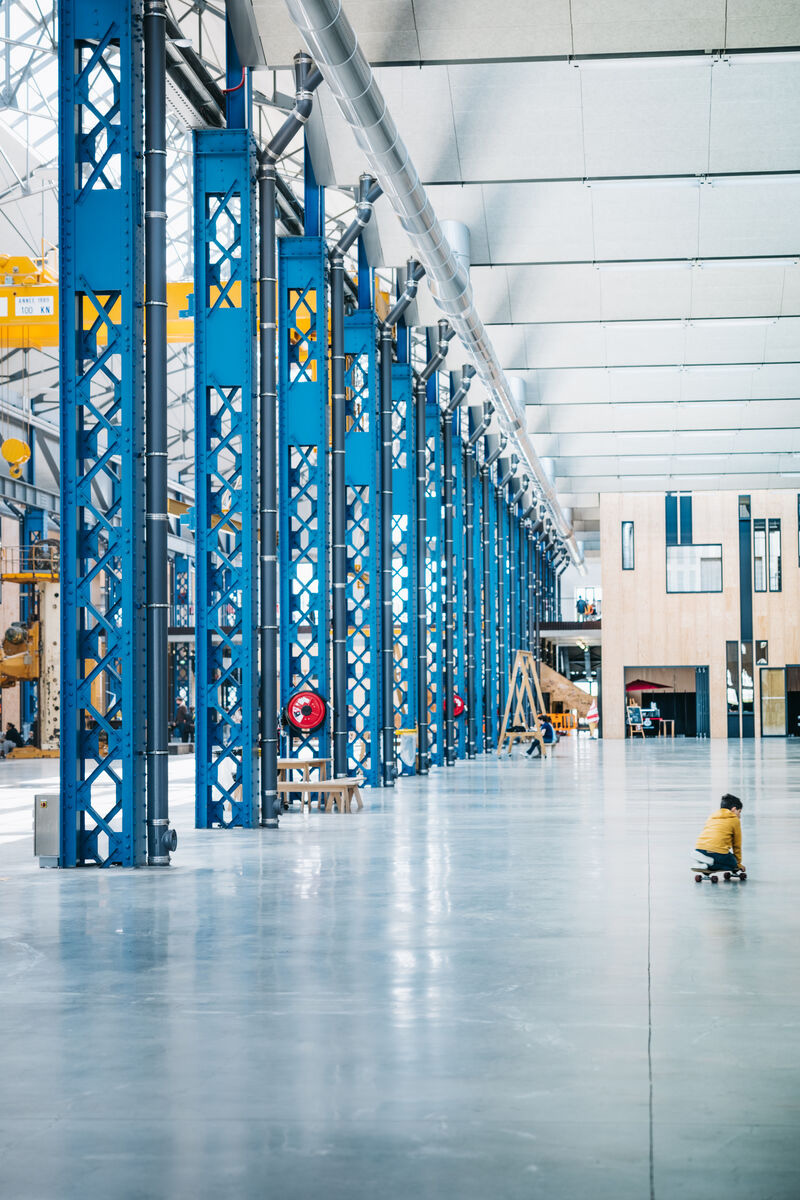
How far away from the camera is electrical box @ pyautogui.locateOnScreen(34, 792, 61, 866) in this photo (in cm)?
1619

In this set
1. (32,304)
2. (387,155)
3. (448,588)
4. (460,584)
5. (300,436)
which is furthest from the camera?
(460,584)

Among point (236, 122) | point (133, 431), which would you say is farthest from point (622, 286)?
point (133, 431)

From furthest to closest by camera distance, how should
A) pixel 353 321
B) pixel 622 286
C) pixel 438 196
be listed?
pixel 622 286
pixel 353 321
pixel 438 196

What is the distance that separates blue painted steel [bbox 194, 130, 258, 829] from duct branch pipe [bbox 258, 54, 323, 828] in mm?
304

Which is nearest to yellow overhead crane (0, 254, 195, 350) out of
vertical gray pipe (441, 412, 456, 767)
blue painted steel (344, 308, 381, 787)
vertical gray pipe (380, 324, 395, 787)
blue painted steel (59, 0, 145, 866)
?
vertical gray pipe (380, 324, 395, 787)

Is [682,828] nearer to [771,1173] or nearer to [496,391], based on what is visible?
[771,1173]

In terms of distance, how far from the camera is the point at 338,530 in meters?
29.2

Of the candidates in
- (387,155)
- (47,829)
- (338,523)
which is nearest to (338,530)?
(338,523)

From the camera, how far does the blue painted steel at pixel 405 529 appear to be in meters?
36.2

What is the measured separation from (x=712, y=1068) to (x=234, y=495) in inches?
649

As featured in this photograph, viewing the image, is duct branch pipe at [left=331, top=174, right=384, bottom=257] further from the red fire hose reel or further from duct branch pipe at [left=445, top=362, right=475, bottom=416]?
duct branch pipe at [left=445, top=362, right=475, bottom=416]

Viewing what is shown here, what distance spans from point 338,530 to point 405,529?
9.83 m

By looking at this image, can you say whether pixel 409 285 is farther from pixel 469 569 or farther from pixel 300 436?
pixel 469 569

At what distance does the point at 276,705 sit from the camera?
22.5 metres
